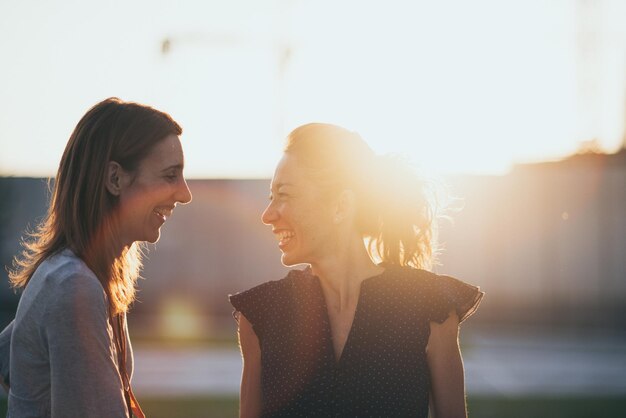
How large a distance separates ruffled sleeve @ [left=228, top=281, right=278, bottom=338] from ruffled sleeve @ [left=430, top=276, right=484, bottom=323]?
57 cm

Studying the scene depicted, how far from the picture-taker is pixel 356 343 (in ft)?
9.74

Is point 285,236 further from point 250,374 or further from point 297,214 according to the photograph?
point 250,374

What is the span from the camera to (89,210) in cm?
249

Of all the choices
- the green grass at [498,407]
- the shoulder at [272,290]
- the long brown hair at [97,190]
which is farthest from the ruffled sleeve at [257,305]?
the green grass at [498,407]

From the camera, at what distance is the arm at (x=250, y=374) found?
302 centimetres

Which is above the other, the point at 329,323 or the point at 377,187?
the point at 377,187

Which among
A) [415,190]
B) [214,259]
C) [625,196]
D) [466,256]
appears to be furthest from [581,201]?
[415,190]

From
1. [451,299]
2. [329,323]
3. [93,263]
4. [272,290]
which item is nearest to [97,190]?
[93,263]

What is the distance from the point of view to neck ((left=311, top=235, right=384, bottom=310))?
3.06 m

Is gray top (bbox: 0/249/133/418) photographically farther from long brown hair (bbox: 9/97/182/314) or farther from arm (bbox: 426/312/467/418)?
arm (bbox: 426/312/467/418)

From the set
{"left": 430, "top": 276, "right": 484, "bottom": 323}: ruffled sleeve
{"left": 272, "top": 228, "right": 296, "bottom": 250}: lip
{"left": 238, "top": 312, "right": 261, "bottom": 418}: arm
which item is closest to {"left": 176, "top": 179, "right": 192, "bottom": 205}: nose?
{"left": 272, "top": 228, "right": 296, "bottom": 250}: lip

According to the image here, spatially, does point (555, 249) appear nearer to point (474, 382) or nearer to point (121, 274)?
point (474, 382)

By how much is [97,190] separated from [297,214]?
0.73 metres

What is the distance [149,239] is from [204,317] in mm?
17270
